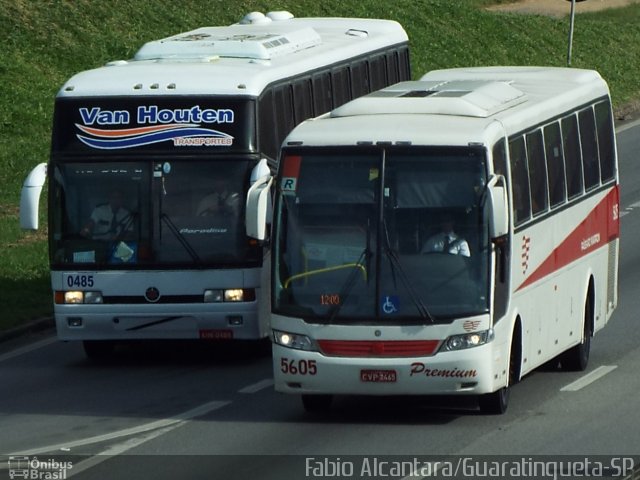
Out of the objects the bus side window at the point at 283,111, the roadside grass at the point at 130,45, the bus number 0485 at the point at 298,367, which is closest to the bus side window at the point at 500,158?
the bus number 0485 at the point at 298,367

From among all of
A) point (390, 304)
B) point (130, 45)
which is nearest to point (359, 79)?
point (390, 304)

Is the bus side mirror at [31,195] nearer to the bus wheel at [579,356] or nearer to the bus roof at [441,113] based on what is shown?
the bus roof at [441,113]

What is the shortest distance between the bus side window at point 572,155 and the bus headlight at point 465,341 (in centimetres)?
330

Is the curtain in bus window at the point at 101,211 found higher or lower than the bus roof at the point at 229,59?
lower

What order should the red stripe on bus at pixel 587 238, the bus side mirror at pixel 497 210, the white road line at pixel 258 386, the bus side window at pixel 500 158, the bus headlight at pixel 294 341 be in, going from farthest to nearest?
the white road line at pixel 258 386
the red stripe on bus at pixel 587 238
the bus side window at pixel 500 158
the bus headlight at pixel 294 341
the bus side mirror at pixel 497 210

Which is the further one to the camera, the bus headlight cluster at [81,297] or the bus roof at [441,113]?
the bus headlight cluster at [81,297]

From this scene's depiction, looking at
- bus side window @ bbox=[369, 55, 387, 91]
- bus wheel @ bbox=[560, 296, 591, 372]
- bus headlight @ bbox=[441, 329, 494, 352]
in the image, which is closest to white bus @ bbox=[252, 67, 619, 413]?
bus headlight @ bbox=[441, 329, 494, 352]

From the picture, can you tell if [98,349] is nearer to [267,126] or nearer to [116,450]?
[267,126]

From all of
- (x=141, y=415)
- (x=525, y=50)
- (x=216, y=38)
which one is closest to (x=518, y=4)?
(x=525, y=50)

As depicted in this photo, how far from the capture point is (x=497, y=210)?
14.9 meters

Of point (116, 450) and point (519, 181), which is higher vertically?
point (519, 181)

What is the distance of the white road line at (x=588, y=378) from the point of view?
17.2 m

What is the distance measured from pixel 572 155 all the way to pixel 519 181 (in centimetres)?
198

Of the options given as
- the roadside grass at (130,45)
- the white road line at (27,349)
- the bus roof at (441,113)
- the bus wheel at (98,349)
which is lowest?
the roadside grass at (130,45)
